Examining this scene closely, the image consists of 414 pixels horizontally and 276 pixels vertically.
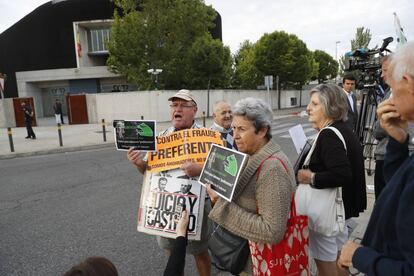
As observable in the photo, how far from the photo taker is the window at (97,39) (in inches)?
1374

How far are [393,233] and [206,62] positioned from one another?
942 inches

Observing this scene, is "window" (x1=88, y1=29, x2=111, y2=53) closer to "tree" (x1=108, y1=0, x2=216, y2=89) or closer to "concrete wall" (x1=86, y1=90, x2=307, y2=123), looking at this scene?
"tree" (x1=108, y1=0, x2=216, y2=89)

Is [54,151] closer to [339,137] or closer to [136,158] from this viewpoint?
[136,158]

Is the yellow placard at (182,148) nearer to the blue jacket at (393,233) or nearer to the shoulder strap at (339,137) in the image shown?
the shoulder strap at (339,137)

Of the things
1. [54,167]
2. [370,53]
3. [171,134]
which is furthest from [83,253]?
[54,167]

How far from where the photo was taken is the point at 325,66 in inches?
2285

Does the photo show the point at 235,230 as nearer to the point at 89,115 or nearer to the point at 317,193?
the point at 317,193

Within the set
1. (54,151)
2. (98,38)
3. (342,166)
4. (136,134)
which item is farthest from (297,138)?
(98,38)

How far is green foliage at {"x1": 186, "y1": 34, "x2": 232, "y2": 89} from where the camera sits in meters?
23.9

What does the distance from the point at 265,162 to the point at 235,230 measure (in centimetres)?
45

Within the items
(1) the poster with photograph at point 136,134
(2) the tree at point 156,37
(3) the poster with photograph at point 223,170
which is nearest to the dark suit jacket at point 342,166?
(3) the poster with photograph at point 223,170

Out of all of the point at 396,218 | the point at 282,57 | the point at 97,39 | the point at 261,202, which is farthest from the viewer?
the point at 97,39

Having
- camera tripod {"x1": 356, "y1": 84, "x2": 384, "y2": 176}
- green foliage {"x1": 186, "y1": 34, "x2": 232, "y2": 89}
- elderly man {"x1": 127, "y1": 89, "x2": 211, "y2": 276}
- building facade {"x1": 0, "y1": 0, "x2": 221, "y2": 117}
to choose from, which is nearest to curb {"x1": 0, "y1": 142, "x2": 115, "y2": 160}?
camera tripod {"x1": 356, "y1": 84, "x2": 384, "y2": 176}

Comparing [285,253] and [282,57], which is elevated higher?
[282,57]
